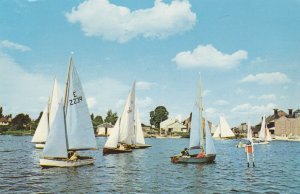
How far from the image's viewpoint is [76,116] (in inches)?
1745

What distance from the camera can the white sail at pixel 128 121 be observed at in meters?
74.5

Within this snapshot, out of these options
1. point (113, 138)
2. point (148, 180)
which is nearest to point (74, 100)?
point (148, 180)

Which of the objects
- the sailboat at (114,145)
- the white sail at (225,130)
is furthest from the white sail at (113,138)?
the white sail at (225,130)

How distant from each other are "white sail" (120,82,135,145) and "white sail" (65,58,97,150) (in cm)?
2931

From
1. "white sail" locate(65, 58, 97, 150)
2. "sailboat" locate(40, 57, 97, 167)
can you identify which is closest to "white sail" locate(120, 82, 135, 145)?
"sailboat" locate(40, 57, 97, 167)

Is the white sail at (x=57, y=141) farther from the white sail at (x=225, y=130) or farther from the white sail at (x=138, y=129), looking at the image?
the white sail at (x=225, y=130)

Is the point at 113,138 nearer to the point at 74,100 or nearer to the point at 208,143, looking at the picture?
the point at 208,143

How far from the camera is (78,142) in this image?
4406 centimetres

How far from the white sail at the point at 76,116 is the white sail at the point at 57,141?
155 centimetres

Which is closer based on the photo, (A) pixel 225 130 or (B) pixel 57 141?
(B) pixel 57 141

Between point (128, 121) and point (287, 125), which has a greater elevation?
point (287, 125)

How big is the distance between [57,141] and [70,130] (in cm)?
281

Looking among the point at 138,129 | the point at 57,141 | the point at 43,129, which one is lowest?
the point at 57,141

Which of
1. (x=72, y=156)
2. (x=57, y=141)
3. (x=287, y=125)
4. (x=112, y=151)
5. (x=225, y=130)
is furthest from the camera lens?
(x=287, y=125)
